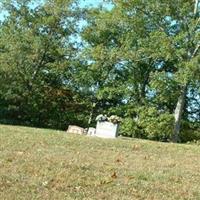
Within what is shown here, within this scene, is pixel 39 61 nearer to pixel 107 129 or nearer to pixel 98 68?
pixel 98 68

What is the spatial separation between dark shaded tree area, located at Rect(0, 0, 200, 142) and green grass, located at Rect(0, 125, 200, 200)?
883 inches

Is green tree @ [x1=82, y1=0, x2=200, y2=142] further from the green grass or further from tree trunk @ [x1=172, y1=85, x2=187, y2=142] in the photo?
the green grass

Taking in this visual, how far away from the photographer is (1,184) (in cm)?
874

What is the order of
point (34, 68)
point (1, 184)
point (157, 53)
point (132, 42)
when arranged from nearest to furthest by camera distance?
point (1, 184) → point (157, 53) → point (132, 42) → point (34, 68)

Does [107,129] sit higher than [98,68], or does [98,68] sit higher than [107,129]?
[98,68]

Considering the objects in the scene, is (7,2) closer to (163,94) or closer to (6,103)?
(6,103)

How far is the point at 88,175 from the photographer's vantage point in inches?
407

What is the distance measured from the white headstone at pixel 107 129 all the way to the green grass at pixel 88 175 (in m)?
10.3

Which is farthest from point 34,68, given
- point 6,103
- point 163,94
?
point 163,94

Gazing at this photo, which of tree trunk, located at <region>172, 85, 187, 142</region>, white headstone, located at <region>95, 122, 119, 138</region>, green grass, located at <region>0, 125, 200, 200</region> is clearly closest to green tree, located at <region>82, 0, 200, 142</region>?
tree trunk, located at <region>172, 85, 187, 142</region>

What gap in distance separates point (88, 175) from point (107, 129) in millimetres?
15820

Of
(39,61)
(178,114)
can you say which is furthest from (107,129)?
(39,61)

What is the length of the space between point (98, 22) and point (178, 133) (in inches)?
352

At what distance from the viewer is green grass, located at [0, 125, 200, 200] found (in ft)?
28.6
